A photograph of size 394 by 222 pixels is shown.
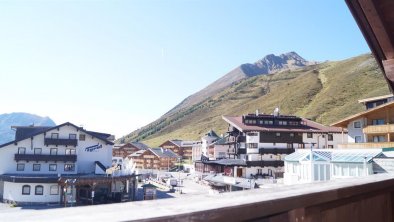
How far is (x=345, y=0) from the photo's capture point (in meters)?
2.61

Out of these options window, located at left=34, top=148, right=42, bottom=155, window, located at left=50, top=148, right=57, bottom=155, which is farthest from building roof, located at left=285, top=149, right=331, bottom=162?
window, located at left=34, top=148, right=42, bottom=155

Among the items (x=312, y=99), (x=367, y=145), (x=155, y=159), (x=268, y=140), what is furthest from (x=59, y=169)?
(x=312, y=99)

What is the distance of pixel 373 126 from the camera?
36500mm

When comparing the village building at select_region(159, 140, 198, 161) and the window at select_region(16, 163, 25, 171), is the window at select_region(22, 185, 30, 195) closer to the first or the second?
the window at select_region(16, 163, 25, 171)

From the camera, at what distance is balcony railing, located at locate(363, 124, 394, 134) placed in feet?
114

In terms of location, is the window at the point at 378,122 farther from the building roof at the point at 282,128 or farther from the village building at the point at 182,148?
the village building at the point at 182,148

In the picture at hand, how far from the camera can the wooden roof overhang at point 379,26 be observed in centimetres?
273

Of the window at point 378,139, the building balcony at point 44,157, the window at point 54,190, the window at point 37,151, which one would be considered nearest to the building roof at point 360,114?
the window at point 378,139

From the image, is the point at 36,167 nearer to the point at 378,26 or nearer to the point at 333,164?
the point at 333,164

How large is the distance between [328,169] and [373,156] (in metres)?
4.96

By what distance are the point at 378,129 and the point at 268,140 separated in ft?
59.1

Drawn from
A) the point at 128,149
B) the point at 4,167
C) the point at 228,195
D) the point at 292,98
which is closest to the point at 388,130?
the point at 228,195

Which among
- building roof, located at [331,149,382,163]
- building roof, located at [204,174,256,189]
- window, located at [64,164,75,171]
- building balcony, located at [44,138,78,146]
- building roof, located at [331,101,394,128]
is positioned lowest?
building roof, located at [204,174,256,189]

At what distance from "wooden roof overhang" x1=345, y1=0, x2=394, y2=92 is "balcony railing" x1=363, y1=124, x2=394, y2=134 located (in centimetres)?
3548
